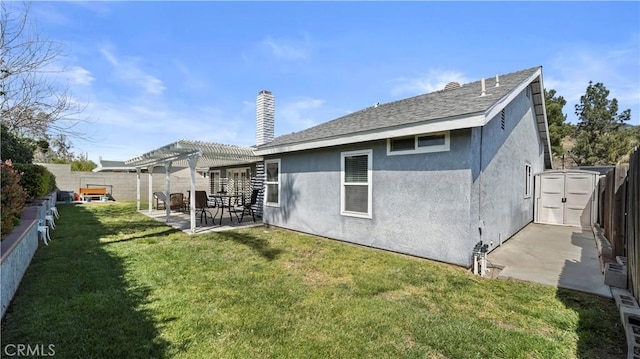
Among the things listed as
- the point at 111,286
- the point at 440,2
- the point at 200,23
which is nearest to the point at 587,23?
the point at 440,2

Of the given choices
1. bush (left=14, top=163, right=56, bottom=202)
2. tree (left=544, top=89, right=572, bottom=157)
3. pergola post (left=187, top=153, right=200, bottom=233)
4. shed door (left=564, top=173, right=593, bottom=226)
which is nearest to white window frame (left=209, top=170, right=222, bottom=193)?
bush (left=14, top=163, right=56, bottom=202)

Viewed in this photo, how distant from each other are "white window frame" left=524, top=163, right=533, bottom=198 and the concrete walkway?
5.53 ft

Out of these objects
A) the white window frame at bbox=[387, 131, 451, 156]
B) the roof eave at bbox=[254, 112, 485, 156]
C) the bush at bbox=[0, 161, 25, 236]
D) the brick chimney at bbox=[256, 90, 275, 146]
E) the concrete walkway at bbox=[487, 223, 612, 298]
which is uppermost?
the brick chimney at bbox=[256, 90, 275, 146]

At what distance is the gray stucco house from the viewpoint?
5.64 metres

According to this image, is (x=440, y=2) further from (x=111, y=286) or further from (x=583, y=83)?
(x=583, y=83)

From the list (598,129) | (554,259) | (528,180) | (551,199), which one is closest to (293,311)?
(554,259)

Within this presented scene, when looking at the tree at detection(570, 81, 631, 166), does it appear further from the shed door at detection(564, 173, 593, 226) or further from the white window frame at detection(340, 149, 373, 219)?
the white window frame at detection(340, 149, 373, 219)

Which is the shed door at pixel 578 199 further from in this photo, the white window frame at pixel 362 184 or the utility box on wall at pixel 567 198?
the white window frame at pixel 362 184

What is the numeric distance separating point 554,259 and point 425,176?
3.35m

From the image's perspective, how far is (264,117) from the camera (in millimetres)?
12039

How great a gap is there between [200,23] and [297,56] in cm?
393

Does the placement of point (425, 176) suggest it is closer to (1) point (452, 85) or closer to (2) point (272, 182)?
(1) point (452, 85)

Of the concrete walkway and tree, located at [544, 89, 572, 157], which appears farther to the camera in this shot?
tree, located at [544, 89, 572, 157]

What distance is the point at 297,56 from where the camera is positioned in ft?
39.5
